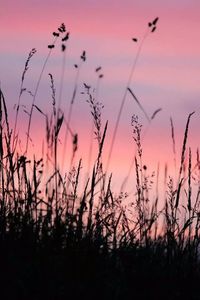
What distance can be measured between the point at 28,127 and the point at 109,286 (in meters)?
1.70

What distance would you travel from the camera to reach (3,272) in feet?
13.3

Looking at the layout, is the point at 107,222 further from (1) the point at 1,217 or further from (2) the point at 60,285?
(2) the point at 60,285

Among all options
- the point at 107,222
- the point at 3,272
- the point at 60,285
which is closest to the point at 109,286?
the point at 60,285

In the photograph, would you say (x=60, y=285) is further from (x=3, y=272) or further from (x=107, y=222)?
(x=107, y=222)

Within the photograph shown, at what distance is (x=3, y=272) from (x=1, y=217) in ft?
2.52

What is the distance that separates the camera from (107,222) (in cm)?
502

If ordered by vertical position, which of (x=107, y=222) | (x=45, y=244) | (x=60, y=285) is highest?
(x=107, y=222)

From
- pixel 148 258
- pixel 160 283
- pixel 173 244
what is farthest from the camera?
pixel 173 244

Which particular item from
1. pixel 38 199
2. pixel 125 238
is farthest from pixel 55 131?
pixel 125 238

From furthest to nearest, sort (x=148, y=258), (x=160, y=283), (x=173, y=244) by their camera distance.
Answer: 1. (x=173, y=244)
2. (x=148, y=258)
3. (x=160, y=283)

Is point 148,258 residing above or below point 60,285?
above

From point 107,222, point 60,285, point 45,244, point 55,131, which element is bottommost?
point 60,285

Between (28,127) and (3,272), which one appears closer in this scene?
(3,272)

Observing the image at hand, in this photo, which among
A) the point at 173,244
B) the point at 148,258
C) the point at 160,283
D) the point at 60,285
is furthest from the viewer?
the point at 173,244
